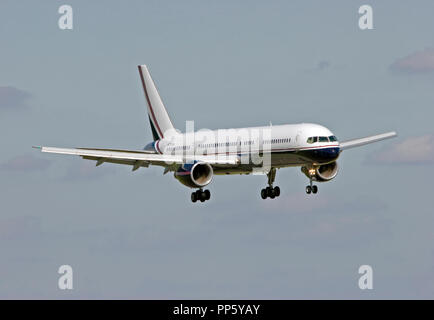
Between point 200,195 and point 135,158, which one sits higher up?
point 135,158

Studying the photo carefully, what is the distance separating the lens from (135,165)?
381ft

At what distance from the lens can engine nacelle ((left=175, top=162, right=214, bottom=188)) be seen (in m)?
113

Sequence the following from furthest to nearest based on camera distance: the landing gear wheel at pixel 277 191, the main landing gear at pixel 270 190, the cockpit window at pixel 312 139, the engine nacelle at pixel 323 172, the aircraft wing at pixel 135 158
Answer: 1. the landing gear wheel at pixel 277 191
2. the main landing gear at pixel 270 190
3. the engine nacelle at pixel 323 172
4. the aircraft wing at pixel 135 158
5. the cockpit window at pixel 312 139

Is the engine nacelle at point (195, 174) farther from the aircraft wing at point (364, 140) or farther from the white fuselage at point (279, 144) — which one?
the aircraft wing at point (364, 140)

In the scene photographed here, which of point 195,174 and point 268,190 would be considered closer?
point 195,174

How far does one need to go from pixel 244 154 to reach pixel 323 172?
7.11 metres

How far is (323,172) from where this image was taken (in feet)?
376

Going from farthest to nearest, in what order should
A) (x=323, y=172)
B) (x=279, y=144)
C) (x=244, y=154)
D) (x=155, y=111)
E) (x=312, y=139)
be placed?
(x=155, y=111), (x=323, y=172), (x=244, y=154), (x=279, y=144), (x=312, y=139)

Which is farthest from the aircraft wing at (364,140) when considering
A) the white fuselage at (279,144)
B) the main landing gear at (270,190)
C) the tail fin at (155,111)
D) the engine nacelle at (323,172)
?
the tail fin at (155,111)

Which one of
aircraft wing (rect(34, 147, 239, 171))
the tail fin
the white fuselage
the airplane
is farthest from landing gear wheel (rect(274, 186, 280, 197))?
the tail fin

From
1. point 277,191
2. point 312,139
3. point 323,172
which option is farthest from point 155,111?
point 312,139

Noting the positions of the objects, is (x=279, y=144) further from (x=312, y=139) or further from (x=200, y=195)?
(x=200, y=195)

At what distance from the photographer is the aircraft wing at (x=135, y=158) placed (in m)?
110
